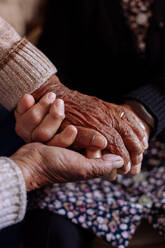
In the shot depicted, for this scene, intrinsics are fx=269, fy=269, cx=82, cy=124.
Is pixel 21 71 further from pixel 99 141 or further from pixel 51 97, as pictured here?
pixel 99 141

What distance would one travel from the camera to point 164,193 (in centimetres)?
91

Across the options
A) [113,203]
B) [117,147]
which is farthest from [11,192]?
[113,203]

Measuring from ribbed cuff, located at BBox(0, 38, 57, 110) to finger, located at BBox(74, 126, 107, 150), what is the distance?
0.66 feet

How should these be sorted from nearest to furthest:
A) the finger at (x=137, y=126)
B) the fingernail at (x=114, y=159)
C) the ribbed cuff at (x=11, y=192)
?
the ribbed cuff at (x=11, y=192), the fingernail at (x=114, y=159), the finger at (x=137, y=126)

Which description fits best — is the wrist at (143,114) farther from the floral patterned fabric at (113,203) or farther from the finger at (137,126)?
the floral patterned fabric at (113,203)

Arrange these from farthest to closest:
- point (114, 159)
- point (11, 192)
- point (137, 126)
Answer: point (137, 126), point (114, 159), point (11, 192)

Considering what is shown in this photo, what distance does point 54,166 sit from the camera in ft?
2.15

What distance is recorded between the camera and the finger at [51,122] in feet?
2.45

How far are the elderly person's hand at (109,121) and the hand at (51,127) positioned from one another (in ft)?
0.12

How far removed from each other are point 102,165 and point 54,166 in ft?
0.40

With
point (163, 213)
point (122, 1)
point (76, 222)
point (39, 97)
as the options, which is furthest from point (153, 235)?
point (122, 1)

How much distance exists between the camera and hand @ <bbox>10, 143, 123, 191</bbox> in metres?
0.66

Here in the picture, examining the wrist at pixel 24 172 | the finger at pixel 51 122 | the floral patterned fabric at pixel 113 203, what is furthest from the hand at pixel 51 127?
the floral patterned fabric at pixel 113 203

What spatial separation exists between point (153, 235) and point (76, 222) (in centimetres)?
29
